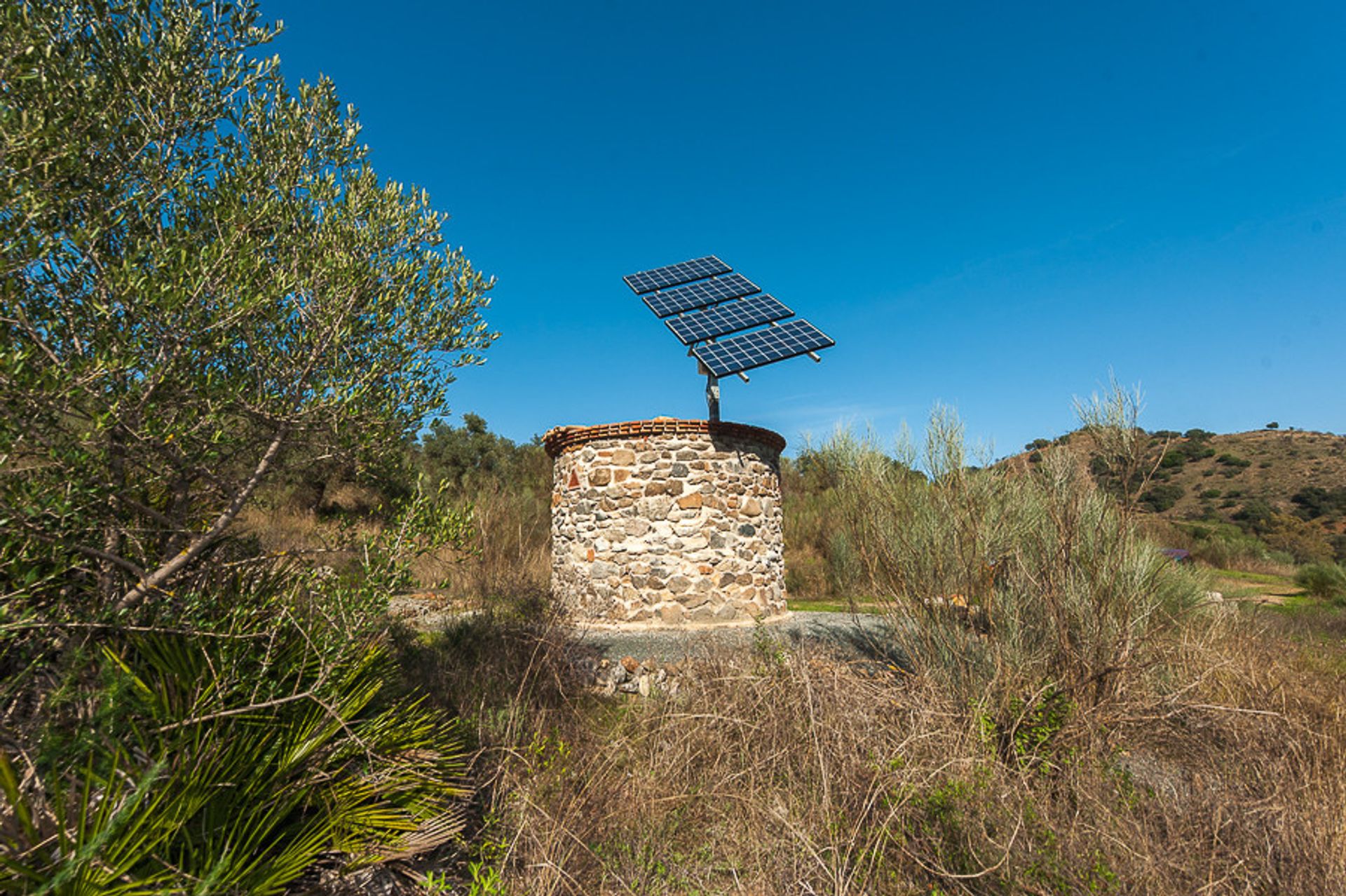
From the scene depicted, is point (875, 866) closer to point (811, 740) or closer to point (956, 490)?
point (811, 740)

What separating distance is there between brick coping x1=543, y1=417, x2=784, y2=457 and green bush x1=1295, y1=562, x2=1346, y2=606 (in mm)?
10555

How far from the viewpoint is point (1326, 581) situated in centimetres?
1053

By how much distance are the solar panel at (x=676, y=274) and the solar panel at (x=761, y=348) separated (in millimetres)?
2111

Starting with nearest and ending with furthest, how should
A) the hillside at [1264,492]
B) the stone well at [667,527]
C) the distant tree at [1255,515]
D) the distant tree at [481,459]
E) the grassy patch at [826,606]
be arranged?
1. the stone well at [667,527]
2. the grassy patch at [826,606]
3. the distant tree at [481,459]
4. the hillside at [1264,492]
5. the distant tree at [1255,515]

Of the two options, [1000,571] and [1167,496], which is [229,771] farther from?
[1167,496]

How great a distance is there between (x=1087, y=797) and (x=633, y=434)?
616 centimetres

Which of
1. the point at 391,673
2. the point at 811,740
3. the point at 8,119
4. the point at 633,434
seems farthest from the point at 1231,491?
the point at 8,119

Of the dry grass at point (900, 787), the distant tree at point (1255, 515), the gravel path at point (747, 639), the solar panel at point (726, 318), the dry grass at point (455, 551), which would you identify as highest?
the solar panel at point (726, 318)

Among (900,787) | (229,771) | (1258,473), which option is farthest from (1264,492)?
(229,771)

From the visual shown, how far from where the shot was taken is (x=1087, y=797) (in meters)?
2.99

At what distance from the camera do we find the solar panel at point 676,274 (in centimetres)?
1033

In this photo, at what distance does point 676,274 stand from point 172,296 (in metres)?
8.93

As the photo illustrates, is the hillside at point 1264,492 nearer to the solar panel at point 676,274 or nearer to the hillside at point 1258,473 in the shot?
the hillside at point 1258,473

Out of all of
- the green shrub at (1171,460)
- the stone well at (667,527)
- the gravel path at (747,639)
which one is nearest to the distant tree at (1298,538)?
the green shrub at (1171,460)
